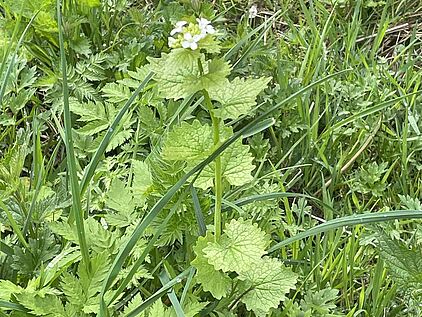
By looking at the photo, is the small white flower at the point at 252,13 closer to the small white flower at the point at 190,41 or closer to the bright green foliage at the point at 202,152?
the bright green foliage at the point at 202,152

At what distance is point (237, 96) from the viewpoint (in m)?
1.26

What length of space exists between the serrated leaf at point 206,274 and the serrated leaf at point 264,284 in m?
0.05

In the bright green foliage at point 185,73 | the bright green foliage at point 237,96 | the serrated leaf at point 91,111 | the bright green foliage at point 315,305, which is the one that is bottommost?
the bright green foliage at point 315,305

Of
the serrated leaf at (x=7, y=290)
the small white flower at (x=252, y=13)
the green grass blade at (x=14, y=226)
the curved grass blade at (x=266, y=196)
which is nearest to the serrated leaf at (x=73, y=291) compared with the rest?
the serrated leaf at (x=7, y=290)

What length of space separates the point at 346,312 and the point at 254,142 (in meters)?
0.57

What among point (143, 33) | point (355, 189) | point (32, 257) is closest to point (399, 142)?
point (355, 189)

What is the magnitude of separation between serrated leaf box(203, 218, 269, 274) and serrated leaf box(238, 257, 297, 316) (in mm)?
82

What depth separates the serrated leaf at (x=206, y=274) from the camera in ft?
4.23

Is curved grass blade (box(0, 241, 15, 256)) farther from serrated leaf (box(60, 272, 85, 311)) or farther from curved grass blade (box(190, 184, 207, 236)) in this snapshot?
curved grass blade (box(190, 184, 207, 236))

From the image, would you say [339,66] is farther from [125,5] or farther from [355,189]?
[125,5]

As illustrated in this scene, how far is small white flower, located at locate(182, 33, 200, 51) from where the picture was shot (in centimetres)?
109

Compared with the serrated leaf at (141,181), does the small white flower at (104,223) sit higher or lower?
lower

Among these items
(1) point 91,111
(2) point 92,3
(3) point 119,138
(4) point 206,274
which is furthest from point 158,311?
(2) point 92,3

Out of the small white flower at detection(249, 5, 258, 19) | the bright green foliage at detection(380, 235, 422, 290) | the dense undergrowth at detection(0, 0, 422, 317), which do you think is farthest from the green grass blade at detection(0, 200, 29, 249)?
the small white flower at detection(249, 5, 258, 19)
